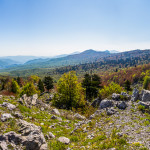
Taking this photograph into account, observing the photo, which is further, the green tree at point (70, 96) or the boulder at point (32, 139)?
the green tree at point (70, 96)

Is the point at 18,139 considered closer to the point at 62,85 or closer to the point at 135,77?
the point at 62,85

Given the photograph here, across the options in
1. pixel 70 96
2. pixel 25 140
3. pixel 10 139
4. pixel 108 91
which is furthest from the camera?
pixel 108 91

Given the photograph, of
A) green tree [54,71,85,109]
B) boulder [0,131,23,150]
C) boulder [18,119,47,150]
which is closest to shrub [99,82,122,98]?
green tree [54,71,85,109]

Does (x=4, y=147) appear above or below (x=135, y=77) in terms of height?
above

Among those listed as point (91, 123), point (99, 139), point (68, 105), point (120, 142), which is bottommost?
point (68, 105)

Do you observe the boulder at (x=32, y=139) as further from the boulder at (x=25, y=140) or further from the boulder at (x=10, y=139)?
the boulder at (x=10, y=139)

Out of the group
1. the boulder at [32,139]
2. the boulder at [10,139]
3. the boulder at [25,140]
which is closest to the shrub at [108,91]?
the boulder at [32,139]

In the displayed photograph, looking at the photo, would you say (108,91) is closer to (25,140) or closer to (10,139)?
(25,140)

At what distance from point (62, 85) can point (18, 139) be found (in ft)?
77.6

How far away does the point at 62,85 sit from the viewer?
31.9 m

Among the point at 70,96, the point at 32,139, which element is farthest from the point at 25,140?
the point at 70,96

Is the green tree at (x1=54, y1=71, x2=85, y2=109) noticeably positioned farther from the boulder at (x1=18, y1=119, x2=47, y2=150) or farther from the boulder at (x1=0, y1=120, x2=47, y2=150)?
the boulder at (x1=0, y1=120, x2=47, y2=150)

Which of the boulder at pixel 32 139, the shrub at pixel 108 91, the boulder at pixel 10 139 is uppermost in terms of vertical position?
the boulder at pixel 10 139

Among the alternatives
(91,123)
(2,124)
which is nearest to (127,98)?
(91,123)
